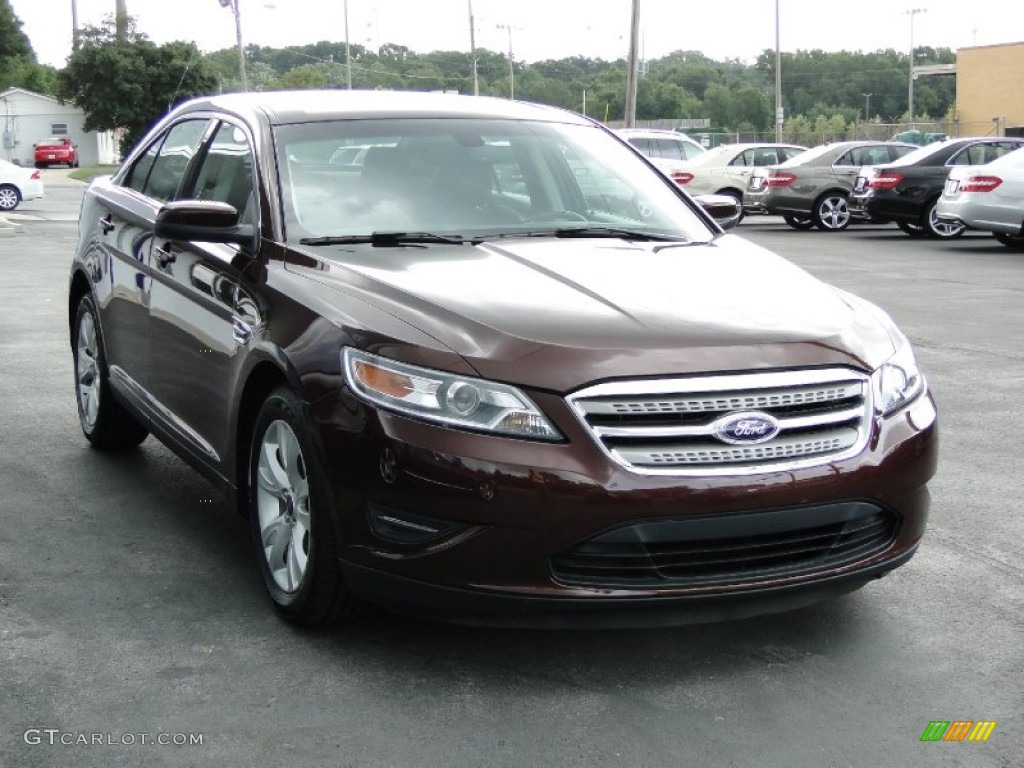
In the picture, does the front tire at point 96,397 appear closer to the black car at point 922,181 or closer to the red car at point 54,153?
the black car at point 922,181

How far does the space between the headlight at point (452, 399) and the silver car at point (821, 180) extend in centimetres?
2230

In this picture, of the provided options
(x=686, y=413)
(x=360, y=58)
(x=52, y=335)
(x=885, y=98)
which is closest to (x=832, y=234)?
(x=52, y=335)

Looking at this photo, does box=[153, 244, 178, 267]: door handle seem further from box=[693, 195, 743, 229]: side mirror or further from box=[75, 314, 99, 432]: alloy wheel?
box=[693, 195, 743, 229]: side mirror

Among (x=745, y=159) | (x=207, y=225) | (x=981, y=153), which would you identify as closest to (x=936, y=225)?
(x=981, y=153)

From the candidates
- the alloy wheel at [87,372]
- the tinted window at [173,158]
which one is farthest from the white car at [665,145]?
the tinted window at [173,158]

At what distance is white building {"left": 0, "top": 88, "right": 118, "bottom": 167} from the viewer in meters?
86.1

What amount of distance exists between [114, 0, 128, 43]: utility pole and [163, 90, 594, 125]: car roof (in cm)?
5864

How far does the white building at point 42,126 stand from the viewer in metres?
86.1

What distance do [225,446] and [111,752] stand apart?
1444mm

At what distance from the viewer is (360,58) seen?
363 ft

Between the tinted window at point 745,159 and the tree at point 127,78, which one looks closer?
the tinted window at point 745,159

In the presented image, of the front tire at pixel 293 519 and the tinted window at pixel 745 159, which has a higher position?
the tinted window at pixel 745 159

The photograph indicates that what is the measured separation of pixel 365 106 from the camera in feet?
17.8

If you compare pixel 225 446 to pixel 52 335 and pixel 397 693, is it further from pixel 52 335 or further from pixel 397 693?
pixel 52 335
